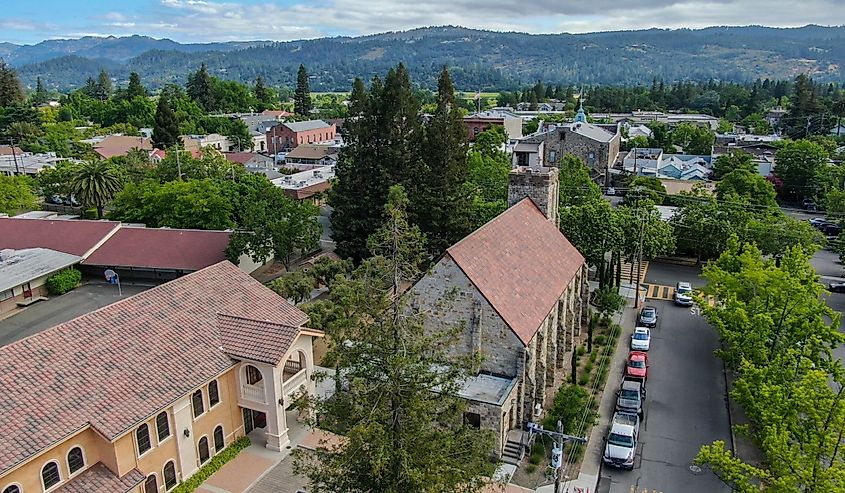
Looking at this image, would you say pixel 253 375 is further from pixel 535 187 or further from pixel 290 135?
pixel 290 135

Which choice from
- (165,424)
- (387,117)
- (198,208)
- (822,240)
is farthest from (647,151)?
(165,424)

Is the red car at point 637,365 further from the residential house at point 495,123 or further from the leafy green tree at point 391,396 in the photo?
the residential house at point 495,123

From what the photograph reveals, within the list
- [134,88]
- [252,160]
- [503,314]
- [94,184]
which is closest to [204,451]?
[503,314]

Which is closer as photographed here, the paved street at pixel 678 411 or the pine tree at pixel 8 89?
the paved street at pixel 678 411

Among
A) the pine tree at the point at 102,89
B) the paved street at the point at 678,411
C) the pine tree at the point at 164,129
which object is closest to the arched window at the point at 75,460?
the paved street at the point at 678,411

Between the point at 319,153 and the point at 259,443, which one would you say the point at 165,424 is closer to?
the point at 259,443

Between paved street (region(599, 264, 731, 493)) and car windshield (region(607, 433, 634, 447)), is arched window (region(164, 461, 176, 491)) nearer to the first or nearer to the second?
paved street (region(599, 264, 731, 493))

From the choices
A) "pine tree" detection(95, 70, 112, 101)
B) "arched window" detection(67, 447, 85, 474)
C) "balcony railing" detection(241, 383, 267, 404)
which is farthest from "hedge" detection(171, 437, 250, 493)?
"pine tree" detection(95, 70, 112, 101)
